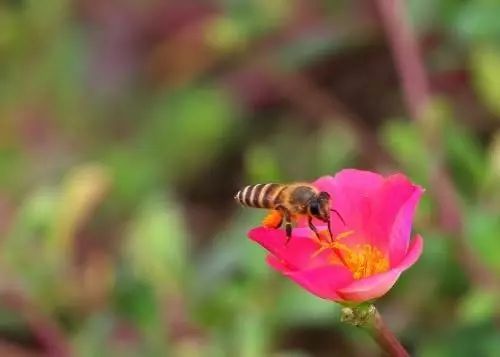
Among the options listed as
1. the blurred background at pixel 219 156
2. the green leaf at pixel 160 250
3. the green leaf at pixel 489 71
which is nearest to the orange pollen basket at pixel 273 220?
the blurred background at pixel 219 156

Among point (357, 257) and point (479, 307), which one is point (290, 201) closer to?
point (357, 257)

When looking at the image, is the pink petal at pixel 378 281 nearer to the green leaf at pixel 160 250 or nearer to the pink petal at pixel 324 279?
the pink petal at pixel 324 279

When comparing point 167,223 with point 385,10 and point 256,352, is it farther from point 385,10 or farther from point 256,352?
point 385,10

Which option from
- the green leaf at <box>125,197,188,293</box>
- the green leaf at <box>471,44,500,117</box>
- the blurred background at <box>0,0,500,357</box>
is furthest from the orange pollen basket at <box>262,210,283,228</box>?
the green leaf at <box>471,44,500,117</box>

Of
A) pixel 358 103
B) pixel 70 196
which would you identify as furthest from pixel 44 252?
pixel 358 103

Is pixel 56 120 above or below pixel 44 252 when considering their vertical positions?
above

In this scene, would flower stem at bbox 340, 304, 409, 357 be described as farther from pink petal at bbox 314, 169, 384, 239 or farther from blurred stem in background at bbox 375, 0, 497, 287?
blurred stem in background at bbox 375, 0, 497, 287
